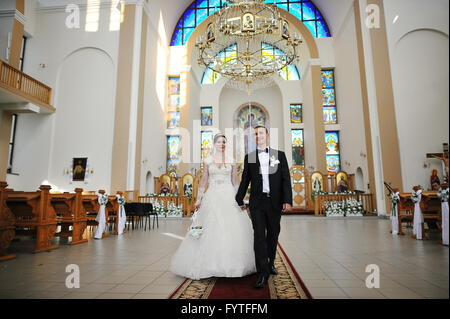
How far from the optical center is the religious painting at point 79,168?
12.3 meters

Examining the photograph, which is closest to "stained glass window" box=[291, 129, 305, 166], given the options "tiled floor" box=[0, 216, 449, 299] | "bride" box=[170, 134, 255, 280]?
"tiled floor" box=[0, 216, 449, 299]

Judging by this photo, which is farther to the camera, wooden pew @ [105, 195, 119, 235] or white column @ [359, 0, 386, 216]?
white column @ [359, 0, 386, 216]

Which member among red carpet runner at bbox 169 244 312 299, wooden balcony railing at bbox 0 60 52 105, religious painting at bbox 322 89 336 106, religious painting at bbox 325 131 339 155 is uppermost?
religious painting at bbox 322 89 336 106

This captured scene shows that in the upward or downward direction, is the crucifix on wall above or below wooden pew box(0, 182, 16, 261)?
above

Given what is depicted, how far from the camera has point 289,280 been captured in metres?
3.19

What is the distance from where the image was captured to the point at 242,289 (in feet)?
9.38

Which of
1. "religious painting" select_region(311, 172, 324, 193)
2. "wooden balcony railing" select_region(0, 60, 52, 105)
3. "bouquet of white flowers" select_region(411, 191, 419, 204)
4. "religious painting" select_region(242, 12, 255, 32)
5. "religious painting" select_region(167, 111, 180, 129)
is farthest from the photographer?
"religious painting" select_region(167, 111, 180, 129)

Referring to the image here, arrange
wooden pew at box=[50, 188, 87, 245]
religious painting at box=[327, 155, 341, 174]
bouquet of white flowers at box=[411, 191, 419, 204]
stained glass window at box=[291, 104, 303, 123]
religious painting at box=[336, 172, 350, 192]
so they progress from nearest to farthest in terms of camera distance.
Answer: wooden pew at box=[50, 188, 87, 245], bouquet of white flowers at box=[411, 191, 419, 204], religious painting at box=[336, 172, 350, 192], religious painting at box=[327, 155, 341, 174], stained glass window at box=[291, 104, 303, 123]

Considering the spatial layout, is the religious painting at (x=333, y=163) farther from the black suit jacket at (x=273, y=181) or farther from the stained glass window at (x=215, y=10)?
the black suit jacket at (x=273, y=181)

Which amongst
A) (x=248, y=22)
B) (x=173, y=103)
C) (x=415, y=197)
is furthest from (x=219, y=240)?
(x=173, y=103)

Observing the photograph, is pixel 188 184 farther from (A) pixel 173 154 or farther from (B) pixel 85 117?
(B) pixel 85 117

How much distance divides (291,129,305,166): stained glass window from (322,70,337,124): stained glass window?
2.33 m

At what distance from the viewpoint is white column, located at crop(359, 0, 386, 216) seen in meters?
11.4

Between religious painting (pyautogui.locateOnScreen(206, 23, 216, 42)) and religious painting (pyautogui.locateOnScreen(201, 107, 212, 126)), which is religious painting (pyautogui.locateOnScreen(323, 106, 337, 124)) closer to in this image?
religious painting (pyautogui.locateOnScreen(201, 107, 212, 126))
